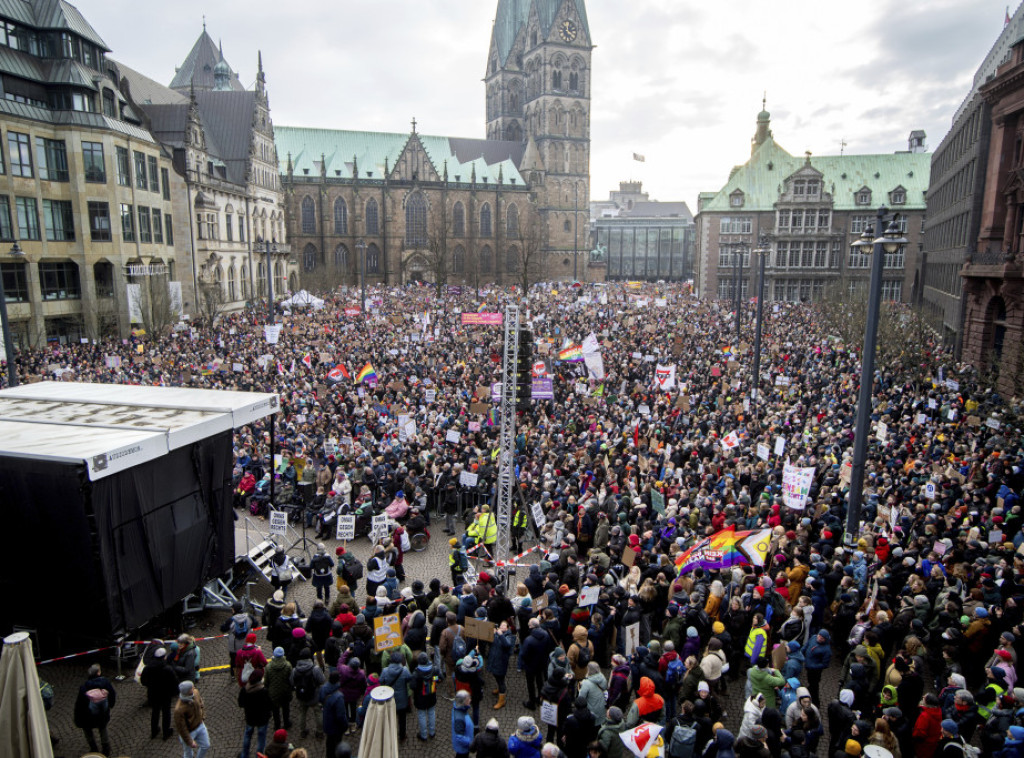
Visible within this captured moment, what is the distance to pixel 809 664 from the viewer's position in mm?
9305

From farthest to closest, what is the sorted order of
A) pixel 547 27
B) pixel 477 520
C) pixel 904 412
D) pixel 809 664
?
pixel 547 27 → pixel 904 412 → pixel 477 520 → pixel 809 664

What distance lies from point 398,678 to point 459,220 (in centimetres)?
9163

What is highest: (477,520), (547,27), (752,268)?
(547,27)

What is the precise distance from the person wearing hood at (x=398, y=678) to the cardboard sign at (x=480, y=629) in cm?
121

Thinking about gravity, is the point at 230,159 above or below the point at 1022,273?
above

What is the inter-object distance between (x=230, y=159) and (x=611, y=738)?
2495 inches

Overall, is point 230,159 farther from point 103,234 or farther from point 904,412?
point 904,412

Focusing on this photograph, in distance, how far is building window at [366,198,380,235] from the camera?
9156 centimetres

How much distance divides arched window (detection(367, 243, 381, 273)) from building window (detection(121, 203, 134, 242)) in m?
50.7

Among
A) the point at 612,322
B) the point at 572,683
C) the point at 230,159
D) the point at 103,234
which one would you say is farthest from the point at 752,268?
the point at 572,683

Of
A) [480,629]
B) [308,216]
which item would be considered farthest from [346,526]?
[308,216]

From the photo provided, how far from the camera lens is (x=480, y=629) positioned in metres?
9.88

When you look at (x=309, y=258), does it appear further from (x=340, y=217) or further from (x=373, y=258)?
(x=373, y=258)

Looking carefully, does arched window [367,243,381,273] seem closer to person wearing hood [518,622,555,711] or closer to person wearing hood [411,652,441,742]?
person wearing hood [518,622,555,711]
